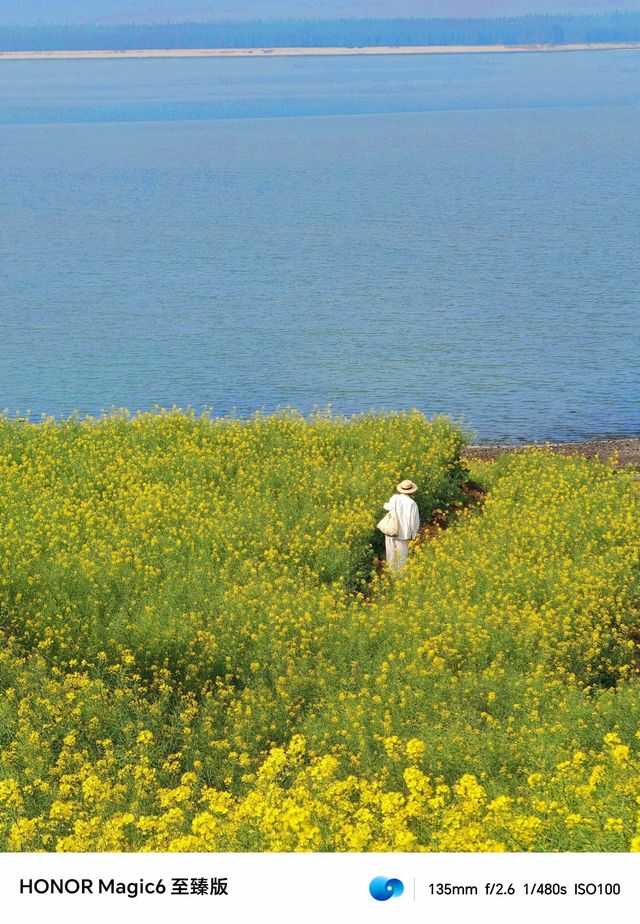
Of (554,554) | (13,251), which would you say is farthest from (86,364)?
(554,554)

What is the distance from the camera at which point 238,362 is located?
148 ft

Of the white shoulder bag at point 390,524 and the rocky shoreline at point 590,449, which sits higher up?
the rocky shoreline at point 590,449

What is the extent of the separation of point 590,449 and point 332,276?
32.2m

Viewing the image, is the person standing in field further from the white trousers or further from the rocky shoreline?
the rocky shoreline

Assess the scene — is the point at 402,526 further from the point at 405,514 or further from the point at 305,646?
the point at 305,646

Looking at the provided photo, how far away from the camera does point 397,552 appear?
17500 mm

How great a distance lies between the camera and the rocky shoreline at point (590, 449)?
1155 inches

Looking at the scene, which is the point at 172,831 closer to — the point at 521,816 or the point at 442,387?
the point at 521,816

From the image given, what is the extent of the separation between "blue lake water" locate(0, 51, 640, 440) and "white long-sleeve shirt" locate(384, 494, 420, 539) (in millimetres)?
17675

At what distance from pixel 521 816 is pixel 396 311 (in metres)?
45.1

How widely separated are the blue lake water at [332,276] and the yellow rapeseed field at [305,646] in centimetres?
1562
